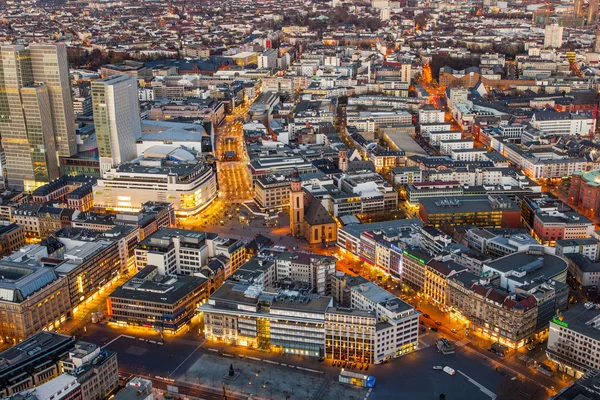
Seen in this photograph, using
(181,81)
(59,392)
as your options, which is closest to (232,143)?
(181,81)

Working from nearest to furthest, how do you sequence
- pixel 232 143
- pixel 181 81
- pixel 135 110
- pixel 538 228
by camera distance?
1. pixel 538 228
2. pixel 135 110
3. pixel 232 143
4. pixel 181 81

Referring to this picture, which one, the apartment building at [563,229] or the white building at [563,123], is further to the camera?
the white building at [563,123]

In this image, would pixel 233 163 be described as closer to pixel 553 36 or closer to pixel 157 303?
pixel 157 303

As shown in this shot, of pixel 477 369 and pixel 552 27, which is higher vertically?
pixel 552 27

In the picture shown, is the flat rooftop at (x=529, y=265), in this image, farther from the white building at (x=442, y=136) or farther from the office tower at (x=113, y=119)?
the office tower at (x=113, y=119)

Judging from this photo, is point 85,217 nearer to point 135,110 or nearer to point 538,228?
point 135,110

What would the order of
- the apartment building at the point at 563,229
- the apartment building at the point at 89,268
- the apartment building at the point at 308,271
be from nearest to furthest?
the apartment building at the point at 89,268, the apartment building at the point at 308,271, the apartment building at the point at 563,229

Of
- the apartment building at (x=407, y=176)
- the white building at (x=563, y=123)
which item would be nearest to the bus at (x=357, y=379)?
the apartment building at (x=407, y=176)

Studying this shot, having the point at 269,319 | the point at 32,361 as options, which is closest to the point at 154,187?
the point at 269,319
